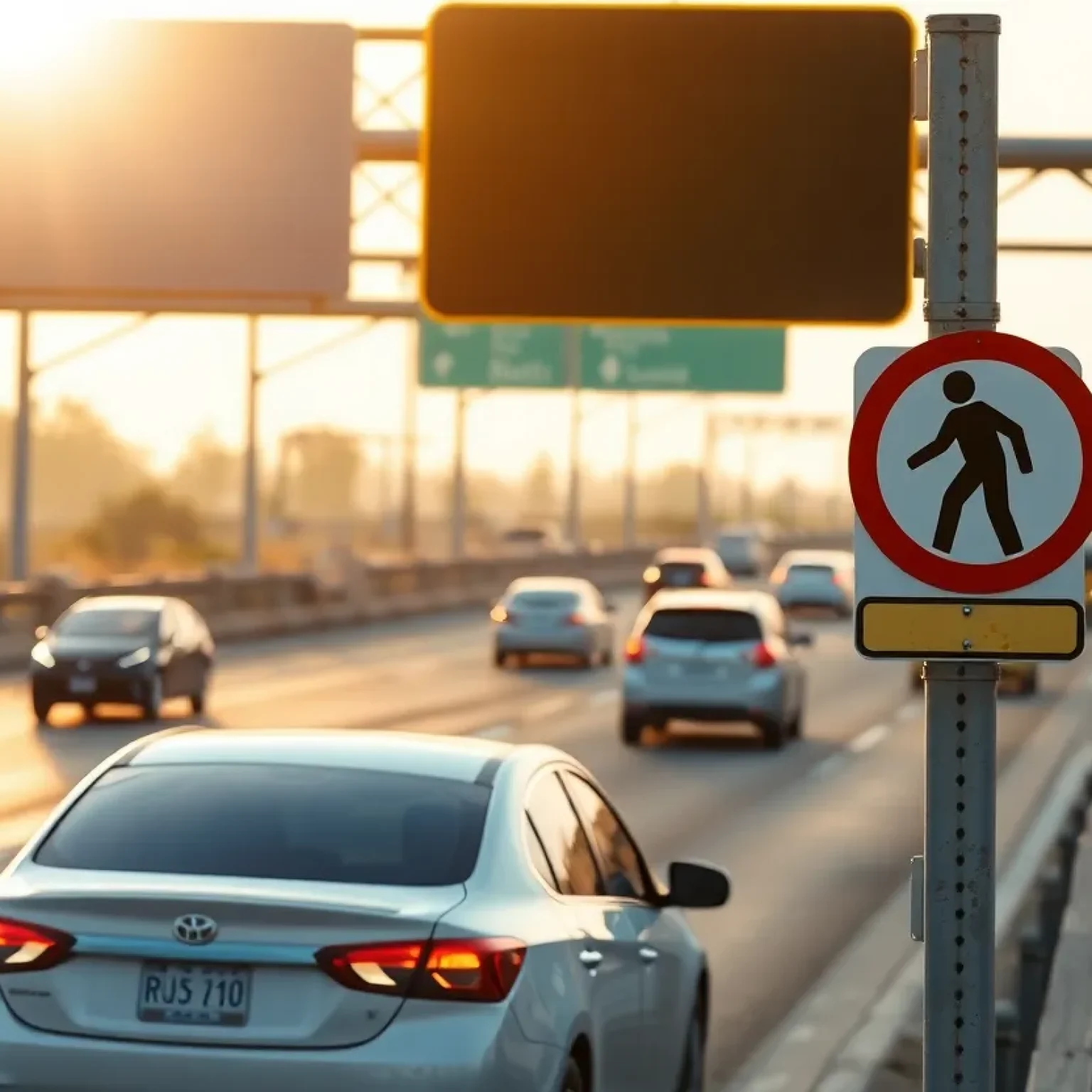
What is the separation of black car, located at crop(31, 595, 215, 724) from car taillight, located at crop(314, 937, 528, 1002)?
25165mm

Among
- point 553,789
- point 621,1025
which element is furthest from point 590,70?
point 621,1025

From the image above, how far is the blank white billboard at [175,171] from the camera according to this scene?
2480 cm

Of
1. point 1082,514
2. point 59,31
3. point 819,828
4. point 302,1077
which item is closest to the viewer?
point 1082,514

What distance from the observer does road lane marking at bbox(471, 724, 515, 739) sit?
3047 cm

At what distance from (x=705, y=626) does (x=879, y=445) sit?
24.9m

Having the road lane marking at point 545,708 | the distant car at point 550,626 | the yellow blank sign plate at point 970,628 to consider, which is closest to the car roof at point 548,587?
the distant car at point 550,626

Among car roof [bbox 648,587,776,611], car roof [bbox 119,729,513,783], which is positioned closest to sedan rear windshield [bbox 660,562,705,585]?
car roof [bbox 648,587,776,611]

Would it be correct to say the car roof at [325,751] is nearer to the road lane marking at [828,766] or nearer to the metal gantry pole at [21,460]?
the road lane marking at [828,766]

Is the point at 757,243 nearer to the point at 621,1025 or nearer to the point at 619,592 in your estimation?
the point at 621,1025

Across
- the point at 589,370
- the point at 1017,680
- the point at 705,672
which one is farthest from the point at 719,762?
the point at 589,370

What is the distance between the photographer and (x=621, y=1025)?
26.3ft

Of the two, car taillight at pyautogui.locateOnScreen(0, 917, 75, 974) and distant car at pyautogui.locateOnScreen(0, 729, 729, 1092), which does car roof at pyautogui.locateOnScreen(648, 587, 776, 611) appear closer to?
distant car at pyautogui.locateOnScreen(0, 729, 729, 1092)

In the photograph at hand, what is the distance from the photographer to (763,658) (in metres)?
30.2

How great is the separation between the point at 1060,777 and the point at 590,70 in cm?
1862
